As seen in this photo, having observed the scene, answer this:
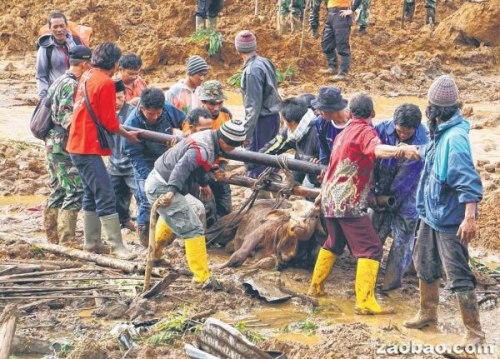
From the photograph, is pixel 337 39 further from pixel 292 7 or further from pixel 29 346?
pixel 29 346

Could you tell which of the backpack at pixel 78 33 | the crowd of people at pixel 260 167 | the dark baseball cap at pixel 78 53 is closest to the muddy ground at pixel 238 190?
the crowd of people at pixel 260 167

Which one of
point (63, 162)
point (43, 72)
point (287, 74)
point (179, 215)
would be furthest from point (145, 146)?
point (287, 74)

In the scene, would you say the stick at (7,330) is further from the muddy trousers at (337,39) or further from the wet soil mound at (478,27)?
the wet soil mound at (478,27)

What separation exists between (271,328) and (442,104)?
208 centimetres

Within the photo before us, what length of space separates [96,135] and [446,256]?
11.8 ft

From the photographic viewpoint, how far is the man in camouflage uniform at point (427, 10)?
A: 71.8ft

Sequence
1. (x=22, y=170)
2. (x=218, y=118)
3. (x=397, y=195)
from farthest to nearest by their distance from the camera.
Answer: (x=22, y=170) < (x=218, y=118) < (x=397, y=195)

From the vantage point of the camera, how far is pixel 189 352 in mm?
6551

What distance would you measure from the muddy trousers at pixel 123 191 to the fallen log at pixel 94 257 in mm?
954

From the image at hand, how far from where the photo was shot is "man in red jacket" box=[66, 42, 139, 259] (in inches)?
358

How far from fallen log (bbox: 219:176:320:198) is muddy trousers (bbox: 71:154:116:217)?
1127mm

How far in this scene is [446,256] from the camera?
7047 millimetres

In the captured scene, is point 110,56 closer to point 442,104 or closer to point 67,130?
point 67,130

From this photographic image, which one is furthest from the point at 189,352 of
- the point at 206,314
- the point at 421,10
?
the point at 421,10
